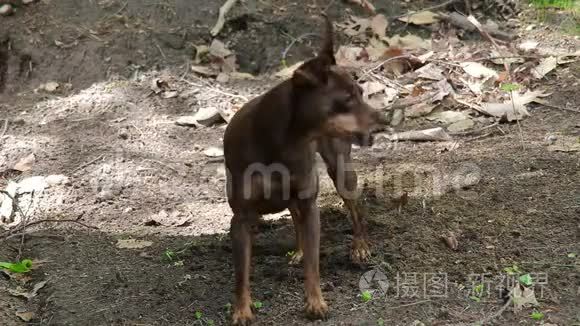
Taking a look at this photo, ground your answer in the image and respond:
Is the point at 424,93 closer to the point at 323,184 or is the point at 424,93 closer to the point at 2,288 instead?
the point at 323,184

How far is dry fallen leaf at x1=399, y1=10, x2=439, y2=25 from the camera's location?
28.2 feet

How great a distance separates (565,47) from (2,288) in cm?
588

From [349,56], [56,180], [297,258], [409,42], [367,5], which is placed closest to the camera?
[297,258]

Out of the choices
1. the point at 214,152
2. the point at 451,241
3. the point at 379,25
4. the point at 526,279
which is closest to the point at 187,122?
the point at 214,152

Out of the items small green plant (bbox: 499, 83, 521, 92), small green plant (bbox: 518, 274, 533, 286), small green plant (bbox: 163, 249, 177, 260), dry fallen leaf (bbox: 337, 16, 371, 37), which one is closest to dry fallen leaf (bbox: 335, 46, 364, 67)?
dry fallen leaf (bbox: 337, 16, 371, 37)

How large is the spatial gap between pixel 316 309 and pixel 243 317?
40cm

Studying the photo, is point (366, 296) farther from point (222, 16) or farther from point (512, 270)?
point (222, 16)

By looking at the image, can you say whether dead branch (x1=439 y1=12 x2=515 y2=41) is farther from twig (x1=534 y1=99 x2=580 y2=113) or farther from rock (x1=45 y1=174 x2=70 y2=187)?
rock (x1=45 y1=174 x2=70 y2=187)

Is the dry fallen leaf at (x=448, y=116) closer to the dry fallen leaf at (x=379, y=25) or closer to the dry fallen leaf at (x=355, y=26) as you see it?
the dry fallen leaf at (x=379, y=25)

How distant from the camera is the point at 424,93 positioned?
7.34m

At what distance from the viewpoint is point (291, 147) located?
405 cm

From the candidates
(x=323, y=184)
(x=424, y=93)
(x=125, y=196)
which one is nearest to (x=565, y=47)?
(x=424, y=93)

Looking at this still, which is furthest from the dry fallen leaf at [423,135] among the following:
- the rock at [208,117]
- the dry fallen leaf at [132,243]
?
the dry fallen leaf at [132,243]

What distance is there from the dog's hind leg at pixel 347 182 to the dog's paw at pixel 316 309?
623 mm
